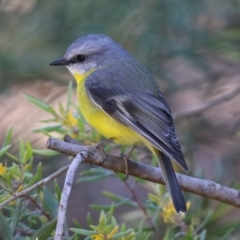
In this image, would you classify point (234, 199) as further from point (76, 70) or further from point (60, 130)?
point (76, 70)

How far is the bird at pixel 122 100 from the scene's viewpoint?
107 inches

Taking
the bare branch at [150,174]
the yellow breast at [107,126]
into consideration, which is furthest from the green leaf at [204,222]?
the yellow breast at [107,126]

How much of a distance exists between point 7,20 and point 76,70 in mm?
594

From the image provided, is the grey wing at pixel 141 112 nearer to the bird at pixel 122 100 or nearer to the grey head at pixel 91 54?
the bird at pixel 122 100

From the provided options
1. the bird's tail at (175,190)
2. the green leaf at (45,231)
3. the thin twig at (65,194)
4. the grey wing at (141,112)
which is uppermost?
the thin twig at (65,194)

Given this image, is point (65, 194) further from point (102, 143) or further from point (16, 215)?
point (102, 143)

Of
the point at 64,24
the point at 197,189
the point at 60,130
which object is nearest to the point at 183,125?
the point at 64,24

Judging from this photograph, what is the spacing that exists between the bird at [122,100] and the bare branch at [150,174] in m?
0.04

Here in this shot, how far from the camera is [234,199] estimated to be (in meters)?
2.52

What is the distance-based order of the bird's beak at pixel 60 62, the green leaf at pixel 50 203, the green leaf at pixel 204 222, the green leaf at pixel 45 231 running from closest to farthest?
1. the green leaf at pixel 45 231
2. the green leaf at pixel 50 203
3. the green leaf at pixel 204 222
4. the bird's beak at pixel 60 62

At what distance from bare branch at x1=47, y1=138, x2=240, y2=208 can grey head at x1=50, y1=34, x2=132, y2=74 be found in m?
0.80

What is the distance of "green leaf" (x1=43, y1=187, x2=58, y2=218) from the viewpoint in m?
2.48

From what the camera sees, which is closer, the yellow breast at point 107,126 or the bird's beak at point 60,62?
the yellow breast at point 107,126

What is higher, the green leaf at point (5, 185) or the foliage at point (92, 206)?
the green leaf at point (5, 185)
